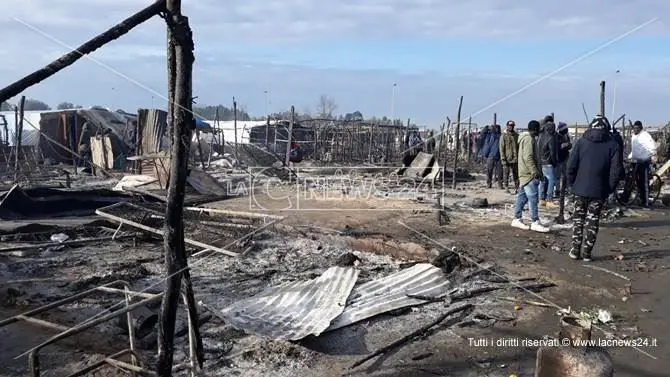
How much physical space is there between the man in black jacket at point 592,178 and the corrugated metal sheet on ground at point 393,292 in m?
2.38

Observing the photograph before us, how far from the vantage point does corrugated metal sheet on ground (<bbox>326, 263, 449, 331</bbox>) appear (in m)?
5.59

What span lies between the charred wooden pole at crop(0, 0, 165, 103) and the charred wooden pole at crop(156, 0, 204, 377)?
0.33ft

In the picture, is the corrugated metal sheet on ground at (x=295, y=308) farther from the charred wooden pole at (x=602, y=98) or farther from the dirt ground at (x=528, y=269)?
the charred wooden pole at (x=602, y=98)

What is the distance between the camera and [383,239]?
888 centimetres

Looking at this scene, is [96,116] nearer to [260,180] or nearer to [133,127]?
[133,127]

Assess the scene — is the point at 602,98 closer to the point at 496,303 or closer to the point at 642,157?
the point at 642,157

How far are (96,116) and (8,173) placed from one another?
10.6 metres

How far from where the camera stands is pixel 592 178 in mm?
7824

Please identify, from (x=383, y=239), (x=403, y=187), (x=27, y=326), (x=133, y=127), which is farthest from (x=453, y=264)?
(x=133, y=127)

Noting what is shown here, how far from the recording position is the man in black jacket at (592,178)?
25.6 ft

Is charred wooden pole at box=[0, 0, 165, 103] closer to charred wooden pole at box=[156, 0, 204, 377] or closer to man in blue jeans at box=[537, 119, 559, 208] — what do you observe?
charred wooden pole at box=[156, 0, 204, 377]

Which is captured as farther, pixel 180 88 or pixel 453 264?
pixel 453 264

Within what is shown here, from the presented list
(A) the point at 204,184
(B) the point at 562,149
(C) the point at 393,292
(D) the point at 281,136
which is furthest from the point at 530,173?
(D) the point at 281,136

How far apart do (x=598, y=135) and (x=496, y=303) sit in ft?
11.0
